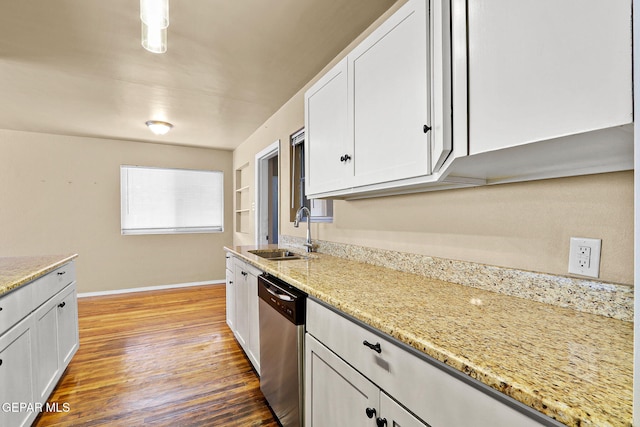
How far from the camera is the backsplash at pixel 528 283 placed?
898mm

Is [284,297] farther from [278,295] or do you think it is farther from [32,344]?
[32,344]

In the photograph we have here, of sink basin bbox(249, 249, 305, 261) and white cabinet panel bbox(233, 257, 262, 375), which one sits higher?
sink basin bbox(249, 249, 305, 261)

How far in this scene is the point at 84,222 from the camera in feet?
14.9

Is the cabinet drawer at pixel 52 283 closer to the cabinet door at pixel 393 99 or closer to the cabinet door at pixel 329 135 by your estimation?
the cabinet door at pixel 329 135

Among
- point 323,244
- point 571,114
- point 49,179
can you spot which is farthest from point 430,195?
point 49,179

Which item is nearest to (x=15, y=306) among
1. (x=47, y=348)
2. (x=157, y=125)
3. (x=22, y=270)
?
(x=22, y=270)

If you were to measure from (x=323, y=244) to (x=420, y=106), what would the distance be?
A: 5.05ft

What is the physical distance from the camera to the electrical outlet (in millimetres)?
948

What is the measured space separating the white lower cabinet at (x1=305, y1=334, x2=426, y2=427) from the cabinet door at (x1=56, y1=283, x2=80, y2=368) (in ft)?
6.38

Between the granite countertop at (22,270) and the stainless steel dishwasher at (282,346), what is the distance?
1.21 m

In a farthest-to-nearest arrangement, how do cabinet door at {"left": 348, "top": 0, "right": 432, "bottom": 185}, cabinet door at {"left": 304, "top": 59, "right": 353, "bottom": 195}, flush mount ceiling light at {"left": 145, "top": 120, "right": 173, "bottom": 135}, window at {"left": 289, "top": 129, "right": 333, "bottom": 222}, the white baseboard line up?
the white baseboard, flush mount ceiling light at {"left": 145, "top": 120, "right": 173, "bottom": 135}, window at {"left": 289, "top": 129, "right": 333, "bottom": 222}, cabinet door at {"left": 304, "top": 59, "right": 353, "bottom": 195}, cabinet door at {"left": 348, "top": 0, "right": 432, "bottom": 185}

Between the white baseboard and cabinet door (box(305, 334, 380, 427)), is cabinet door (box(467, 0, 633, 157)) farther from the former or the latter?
the white baseboard

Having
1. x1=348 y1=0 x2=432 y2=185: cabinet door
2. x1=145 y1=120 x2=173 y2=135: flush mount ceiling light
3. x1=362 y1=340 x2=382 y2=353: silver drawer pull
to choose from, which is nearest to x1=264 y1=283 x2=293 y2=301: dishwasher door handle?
x1=362 y1=340 x2=382 y2=353: silver drawer pull

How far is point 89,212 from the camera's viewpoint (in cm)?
456
